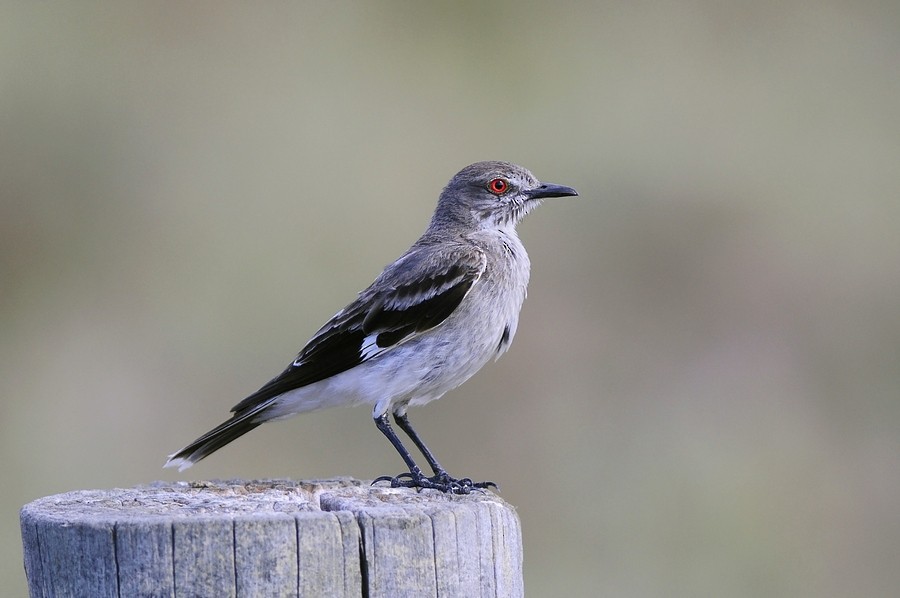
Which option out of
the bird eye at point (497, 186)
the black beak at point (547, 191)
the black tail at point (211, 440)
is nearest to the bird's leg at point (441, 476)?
the black tail at point (211, 440)

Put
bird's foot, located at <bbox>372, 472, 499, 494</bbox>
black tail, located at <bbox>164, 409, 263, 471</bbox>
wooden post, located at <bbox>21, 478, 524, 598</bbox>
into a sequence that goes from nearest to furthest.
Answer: wooden post, located at <bbox>21, 478, 524, 598</bbox> < bird's foot, located at <bbox>372, 472, 499, 494</bbox> < black tail, located at <bbox>164, 409, 263, 471</bbox>

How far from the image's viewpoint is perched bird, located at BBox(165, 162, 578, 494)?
639 centimetres

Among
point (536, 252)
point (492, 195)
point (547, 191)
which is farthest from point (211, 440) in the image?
point (536, 252)

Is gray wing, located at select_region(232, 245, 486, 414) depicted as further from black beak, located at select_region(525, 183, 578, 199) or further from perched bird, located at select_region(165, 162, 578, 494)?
black beak, located at select_region(525, 183, 578, 199)

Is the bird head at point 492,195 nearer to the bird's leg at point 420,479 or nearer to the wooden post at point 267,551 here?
the bird's leg at point 420,479

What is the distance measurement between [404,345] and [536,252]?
18.3 ft

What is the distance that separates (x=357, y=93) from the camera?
45.8 ft

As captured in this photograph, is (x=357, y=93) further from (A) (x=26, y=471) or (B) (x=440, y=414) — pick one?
(A) (x=26, y=471)

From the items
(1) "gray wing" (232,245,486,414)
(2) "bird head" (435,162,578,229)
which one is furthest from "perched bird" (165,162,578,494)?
(2) "bird head" (435,162,578,229)

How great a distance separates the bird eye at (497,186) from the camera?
751 cm

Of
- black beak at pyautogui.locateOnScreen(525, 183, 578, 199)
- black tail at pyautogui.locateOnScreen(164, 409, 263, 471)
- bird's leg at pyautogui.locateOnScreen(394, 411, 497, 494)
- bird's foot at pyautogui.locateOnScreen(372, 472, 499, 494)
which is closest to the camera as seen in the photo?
bird's foot at pyautogui.locateOnScreen(372, 472, 499, 494)

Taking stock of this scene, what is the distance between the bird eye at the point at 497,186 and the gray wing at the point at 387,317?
87 cm

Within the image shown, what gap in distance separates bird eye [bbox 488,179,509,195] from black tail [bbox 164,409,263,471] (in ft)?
6.81

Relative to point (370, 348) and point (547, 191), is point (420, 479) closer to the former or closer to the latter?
point (370, 348)
